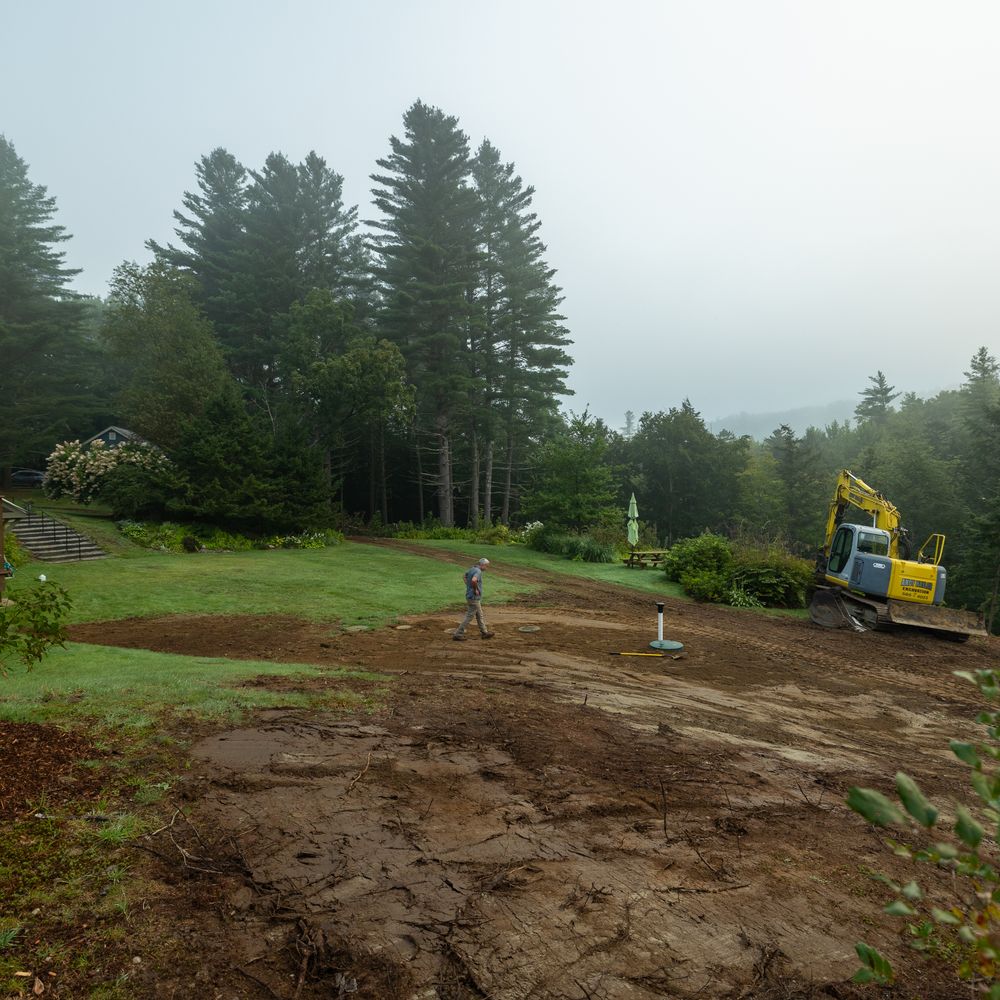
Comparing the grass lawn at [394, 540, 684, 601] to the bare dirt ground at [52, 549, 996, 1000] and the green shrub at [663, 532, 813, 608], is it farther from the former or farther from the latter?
the bare dirt ground at [52, 549, 996, 1000]

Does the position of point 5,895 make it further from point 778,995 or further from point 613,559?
point 613,559

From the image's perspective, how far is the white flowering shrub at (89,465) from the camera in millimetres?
27250

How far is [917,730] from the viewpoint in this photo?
8547 mm

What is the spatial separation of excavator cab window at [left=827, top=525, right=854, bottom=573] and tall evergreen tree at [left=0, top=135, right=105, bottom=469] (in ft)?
138

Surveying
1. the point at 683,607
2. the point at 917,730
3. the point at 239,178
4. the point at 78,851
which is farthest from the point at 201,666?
the point at 239,178

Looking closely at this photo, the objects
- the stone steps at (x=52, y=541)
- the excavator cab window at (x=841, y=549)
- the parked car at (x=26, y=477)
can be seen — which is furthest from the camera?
the parked car at (x=26, y=477)

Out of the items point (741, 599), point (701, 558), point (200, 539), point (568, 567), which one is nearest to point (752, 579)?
point (741, 599)

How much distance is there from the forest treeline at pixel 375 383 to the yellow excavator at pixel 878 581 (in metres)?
12.1

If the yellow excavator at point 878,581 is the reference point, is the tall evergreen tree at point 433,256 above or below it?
above

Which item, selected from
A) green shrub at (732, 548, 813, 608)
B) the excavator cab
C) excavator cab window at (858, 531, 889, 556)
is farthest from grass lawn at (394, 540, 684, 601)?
excavator cab window at (858, 531, 889, 556)

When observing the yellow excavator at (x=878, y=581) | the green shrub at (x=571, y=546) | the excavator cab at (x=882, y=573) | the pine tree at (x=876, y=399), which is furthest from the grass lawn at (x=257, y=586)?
the pine tree at (x=876, y=399)

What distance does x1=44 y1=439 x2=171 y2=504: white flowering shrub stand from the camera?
89.4 ft

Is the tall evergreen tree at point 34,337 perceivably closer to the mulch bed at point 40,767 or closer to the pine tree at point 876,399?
the mulch bed at point 40,767

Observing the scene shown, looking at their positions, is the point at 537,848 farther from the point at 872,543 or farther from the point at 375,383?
the point at 375,383
